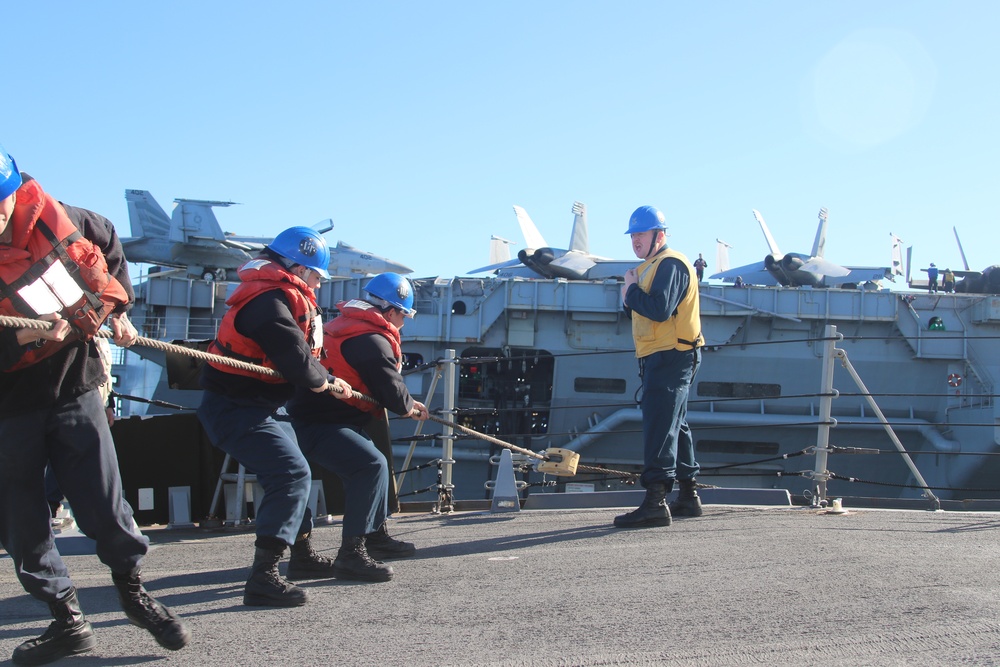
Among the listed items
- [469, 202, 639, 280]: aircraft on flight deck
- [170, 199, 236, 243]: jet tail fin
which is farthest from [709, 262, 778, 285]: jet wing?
[170, 199, 236, 243]: jet tail fin

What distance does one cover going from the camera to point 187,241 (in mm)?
28672

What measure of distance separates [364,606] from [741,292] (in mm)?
17511

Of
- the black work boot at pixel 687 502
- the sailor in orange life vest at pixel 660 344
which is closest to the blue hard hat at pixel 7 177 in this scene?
the sailor in orange life vest at pixel 660 344

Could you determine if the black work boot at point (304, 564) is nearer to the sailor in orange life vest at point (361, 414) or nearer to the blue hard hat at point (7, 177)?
the sailor in orange life vest at point (361, 414)

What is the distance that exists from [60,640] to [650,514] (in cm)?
312

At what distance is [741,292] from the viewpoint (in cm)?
1933

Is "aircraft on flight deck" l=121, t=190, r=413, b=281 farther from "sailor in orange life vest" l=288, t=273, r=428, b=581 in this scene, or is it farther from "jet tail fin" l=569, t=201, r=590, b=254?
"sailor in orange life vest" l=288, t=273, r=428, b=581

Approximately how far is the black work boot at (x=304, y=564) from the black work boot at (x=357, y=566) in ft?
0.29

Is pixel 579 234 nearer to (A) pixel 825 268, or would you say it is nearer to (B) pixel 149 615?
(A) pixel 825 268

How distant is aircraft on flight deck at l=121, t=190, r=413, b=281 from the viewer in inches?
1121

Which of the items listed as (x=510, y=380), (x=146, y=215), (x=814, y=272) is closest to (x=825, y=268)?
(x=814, y=272)

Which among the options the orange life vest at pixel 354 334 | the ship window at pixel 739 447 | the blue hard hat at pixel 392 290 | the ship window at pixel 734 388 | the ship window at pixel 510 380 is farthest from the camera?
the ship window at pixel 510 380

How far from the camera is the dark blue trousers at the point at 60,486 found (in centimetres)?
247

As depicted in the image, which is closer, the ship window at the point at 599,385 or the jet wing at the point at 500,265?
the ship window at the point at 599,385
